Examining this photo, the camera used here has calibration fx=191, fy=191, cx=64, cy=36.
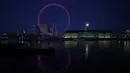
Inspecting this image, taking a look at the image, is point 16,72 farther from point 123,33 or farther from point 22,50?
point 123,33

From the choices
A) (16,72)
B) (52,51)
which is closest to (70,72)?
(16,72)

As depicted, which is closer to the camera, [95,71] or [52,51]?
[95,71]

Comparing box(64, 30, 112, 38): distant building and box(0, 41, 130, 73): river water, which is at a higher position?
box(64, 30, 112, 38): distant building

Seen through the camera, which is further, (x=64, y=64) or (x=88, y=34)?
(x=88, y=34)

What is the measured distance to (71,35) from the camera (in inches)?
4990

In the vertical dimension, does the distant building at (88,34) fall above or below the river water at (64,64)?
above

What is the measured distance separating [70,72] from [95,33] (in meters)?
119

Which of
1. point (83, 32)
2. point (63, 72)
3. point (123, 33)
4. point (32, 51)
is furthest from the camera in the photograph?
point (123, 33)

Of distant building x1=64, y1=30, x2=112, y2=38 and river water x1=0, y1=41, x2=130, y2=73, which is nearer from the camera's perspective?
river water x1=0, y1=41, x2=130, y2=73

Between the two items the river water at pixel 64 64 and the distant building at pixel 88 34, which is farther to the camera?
the distant building at pixel 88 34

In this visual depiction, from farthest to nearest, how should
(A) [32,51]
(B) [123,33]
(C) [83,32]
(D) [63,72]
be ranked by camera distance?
(B) [123,33]
(C) [83,32]
(A) [32,51]
(D) [63,72]

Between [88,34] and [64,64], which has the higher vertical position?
[88,34]

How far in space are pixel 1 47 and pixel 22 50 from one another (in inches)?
106

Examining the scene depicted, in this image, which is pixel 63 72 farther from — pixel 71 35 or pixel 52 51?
pixel 71 35
